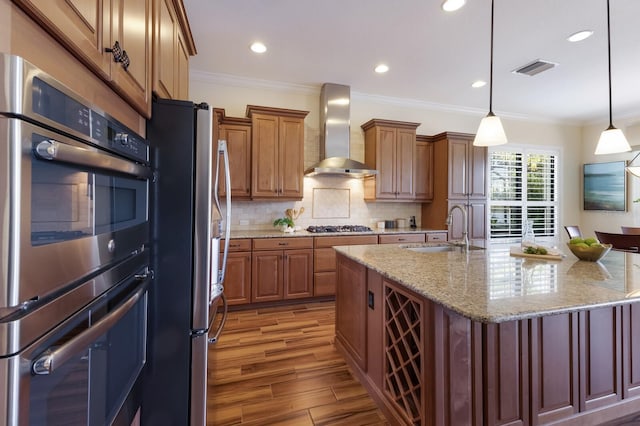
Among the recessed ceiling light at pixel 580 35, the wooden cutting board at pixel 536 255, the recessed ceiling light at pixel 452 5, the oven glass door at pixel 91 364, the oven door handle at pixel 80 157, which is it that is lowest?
the oven glass door at pixel 91 364

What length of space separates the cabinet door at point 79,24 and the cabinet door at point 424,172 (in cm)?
417

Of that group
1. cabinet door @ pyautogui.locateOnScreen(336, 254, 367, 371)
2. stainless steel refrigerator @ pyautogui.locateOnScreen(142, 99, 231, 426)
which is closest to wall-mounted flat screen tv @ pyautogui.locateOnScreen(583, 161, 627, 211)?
cabinet door @ pyautogui.locateOnScreen(336, 254, 367, 371)

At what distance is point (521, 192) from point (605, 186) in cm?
154

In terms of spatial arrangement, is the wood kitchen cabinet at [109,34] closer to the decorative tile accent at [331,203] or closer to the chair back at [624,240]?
the decorative tile accent at [331,203]

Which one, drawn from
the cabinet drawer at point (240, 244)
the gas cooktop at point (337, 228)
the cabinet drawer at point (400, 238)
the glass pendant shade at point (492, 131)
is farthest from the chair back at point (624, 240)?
the cabinet drawer at point (240, 244)

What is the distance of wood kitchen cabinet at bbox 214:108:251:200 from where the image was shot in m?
3.58

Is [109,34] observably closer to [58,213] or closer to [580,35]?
[58,213]

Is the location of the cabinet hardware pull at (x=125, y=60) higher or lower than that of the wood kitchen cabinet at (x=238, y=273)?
higher

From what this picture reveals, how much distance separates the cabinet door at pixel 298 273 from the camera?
350 cm

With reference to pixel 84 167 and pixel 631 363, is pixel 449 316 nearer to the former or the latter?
pixel 631 363

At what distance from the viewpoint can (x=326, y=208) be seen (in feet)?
14.2

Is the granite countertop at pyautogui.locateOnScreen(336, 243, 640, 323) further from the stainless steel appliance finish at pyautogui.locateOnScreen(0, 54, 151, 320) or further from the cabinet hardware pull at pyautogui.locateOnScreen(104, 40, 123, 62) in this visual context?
the cabinet hardware pull at pyautogui.locateOnScreen(104, 40, 123, 62)

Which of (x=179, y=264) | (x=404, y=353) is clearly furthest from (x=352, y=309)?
(x=179, y=264)

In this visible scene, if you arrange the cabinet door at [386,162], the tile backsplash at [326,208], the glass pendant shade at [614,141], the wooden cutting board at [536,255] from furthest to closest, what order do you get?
1. the cabinet door at [386,162]
2. the tile backsplash at [326,208]
3. the glass pendant shade at [614,141]
4. the wooden cutting board at [536,255]
